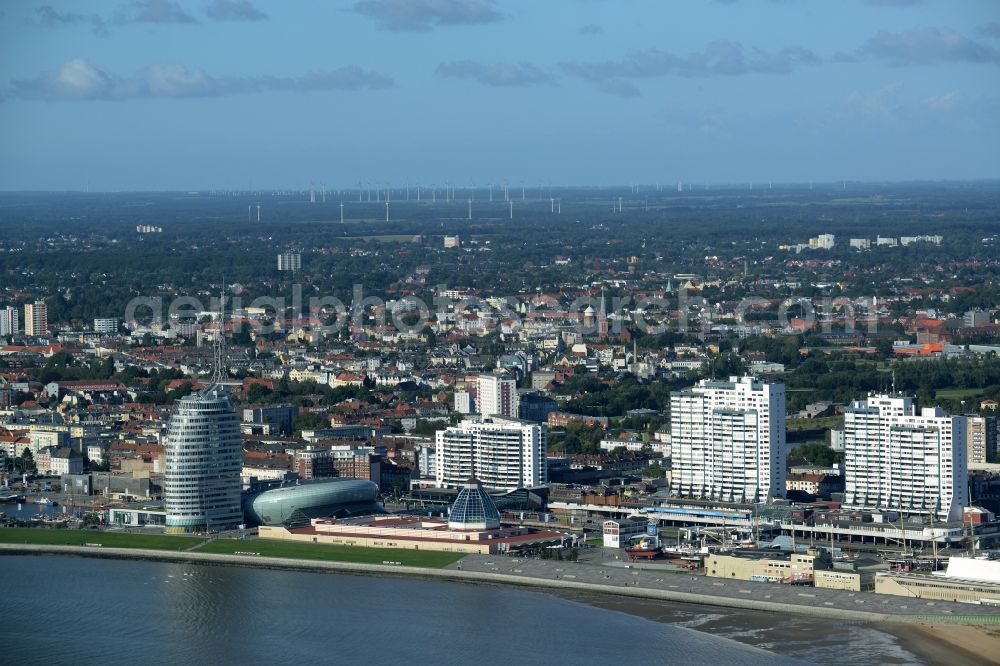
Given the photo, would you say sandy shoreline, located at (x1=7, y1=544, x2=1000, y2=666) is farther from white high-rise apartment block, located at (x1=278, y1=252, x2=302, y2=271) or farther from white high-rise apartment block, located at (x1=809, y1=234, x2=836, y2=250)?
white high-rise apartment block, located at (x1=809, y1=234, x2=836, y2=250)

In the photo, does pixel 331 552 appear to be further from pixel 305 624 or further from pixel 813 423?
pixel 813 423

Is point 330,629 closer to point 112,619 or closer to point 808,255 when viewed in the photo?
point 112,619

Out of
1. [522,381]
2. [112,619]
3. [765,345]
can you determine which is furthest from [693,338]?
[112,619]

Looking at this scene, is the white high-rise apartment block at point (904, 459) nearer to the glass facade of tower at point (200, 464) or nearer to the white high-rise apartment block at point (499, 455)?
Answer: the white high-rise apartment block at point (499, 455)

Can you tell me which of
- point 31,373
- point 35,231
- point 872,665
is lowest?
point 872,665

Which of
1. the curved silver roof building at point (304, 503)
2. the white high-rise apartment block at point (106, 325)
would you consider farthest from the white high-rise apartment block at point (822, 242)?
Answer: the curved silver roof building at point (304, 503)

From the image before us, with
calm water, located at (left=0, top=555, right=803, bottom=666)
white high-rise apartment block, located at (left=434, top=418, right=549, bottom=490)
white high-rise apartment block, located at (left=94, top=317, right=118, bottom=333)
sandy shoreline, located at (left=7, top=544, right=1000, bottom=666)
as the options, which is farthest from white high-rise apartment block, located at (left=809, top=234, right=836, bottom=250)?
calm water, located at (left=0, top=555, right=803, bottom=666)

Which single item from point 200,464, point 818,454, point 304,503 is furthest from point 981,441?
point 200,464
